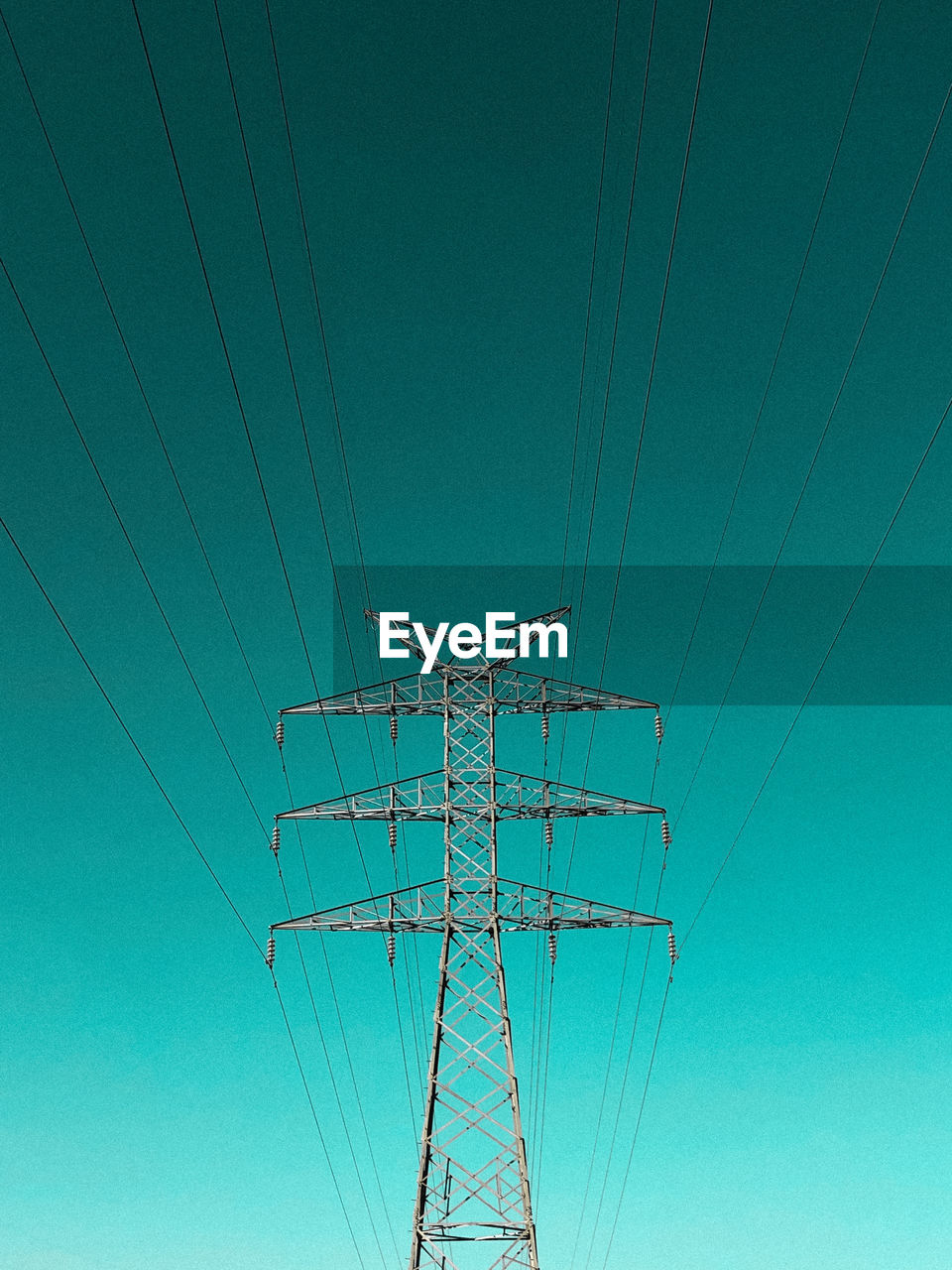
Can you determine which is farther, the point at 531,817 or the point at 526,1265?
the point at 531,817

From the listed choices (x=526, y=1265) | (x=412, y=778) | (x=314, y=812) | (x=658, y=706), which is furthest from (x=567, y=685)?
(x=526, y=1265)

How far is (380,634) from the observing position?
3428cm

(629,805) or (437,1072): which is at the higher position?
(629,805)

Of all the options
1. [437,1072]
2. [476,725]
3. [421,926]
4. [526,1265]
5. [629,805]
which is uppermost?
[476,725]

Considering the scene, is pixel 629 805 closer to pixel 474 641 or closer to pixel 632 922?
pixel 632 922

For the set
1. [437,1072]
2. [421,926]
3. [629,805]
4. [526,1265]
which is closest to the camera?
[526,1265]

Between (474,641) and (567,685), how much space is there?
2.90 metres

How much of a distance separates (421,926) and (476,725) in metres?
6.17

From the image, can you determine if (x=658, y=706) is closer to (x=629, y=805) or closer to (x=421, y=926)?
(x=629, y=805)

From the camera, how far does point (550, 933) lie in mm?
31875

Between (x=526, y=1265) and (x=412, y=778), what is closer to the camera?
(x=526, y=1265)

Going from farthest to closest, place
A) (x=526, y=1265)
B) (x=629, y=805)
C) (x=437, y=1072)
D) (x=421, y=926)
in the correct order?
(x=629, y=805) → (x=421, y=926) → (x=437, y=1072) → (x=526, y=1265)

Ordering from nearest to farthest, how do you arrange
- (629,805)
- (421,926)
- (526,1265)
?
(526,1265), (421,926), (629,805)

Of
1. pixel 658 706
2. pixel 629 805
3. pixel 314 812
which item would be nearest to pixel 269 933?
pixel 314 812
